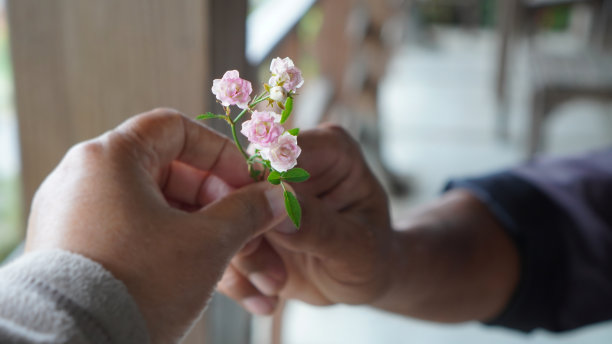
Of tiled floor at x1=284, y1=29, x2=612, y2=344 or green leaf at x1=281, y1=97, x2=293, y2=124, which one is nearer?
green leaf at x1=281, y1=97, x2=293, y2=124

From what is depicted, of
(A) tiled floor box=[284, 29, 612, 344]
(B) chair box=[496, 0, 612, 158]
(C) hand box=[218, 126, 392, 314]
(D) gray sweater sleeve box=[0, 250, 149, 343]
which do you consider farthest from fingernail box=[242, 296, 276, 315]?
(B) chair box=[496, 0, 612, 158]

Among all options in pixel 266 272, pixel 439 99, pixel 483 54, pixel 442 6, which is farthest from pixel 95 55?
pixel 442 6

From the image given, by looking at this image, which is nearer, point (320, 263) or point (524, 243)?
point (320, 263)

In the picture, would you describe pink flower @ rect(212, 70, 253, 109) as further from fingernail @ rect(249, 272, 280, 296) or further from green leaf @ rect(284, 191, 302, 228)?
fingernail @ rect(249, 272, 280, 296)

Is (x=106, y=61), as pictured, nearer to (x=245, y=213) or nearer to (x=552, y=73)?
(x=245, y=213)

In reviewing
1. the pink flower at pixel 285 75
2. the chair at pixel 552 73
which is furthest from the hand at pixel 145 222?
the chair at pixel 552 73

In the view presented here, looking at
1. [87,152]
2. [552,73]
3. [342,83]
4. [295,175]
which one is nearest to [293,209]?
[295,175]

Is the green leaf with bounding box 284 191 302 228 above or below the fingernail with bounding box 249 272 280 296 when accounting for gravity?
above

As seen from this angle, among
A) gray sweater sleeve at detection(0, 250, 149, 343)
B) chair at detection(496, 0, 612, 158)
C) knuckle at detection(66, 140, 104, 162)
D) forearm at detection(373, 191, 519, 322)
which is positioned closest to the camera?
gray sweater sleeve at detection(0, 250, 149, 343)

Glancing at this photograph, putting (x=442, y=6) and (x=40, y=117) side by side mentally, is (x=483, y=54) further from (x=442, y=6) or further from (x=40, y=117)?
Answer: (x=40, y=117)
